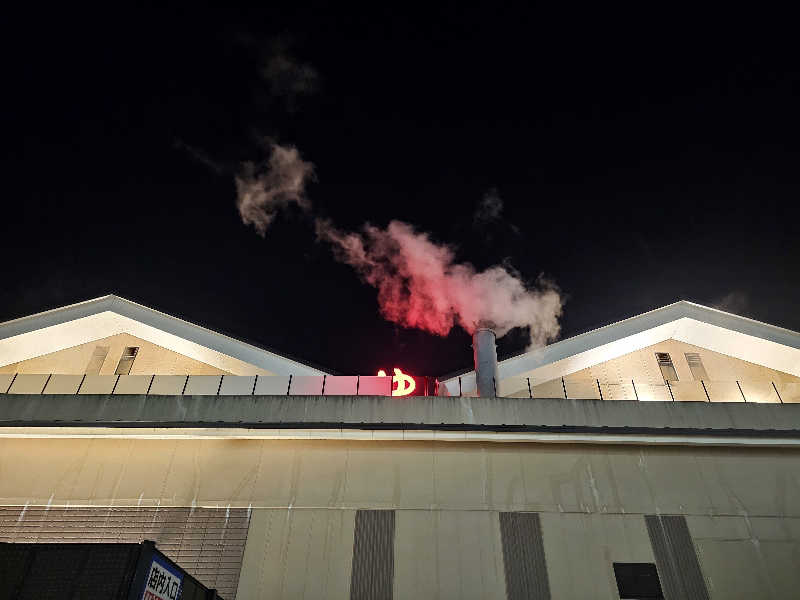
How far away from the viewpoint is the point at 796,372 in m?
17.2

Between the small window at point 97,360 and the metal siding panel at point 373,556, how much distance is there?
39.6ft

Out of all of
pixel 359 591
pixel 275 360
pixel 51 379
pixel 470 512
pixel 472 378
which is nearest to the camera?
pixel 359 591

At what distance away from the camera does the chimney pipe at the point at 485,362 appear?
16062 mm

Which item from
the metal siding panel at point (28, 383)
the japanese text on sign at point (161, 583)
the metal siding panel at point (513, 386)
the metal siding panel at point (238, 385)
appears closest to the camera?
the japanese text on sign at point (161, 583)

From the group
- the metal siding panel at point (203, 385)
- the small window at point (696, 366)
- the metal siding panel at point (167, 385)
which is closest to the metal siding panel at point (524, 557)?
the metal siding panel at point (203, 385)

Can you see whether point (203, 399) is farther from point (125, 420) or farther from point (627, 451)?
point (627, 451)

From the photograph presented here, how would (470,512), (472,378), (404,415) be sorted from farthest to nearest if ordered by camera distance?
(472,378), (404,415), (470,512)

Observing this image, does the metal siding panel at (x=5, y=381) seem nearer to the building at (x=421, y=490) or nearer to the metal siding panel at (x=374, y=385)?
the building at (x=421, y=490)

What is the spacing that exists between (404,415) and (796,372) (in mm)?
14360

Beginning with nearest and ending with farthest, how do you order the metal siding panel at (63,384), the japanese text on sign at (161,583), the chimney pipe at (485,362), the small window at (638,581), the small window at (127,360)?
the japanese text on sign at (161,583) → the small window at (638,581) → the metal siding panel at (63,384) → the chimney pipe at (485,362) → the small window at (127,360)

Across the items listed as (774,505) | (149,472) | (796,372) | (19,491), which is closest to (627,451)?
(774,505)

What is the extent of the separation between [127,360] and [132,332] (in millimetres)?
1101

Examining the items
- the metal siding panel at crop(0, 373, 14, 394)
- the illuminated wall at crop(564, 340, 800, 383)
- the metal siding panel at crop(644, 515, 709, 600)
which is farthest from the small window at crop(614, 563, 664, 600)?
the metal siding panel at crop(0, 373, 14, 394)

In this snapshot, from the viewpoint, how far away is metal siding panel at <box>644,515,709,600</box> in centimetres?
1074
